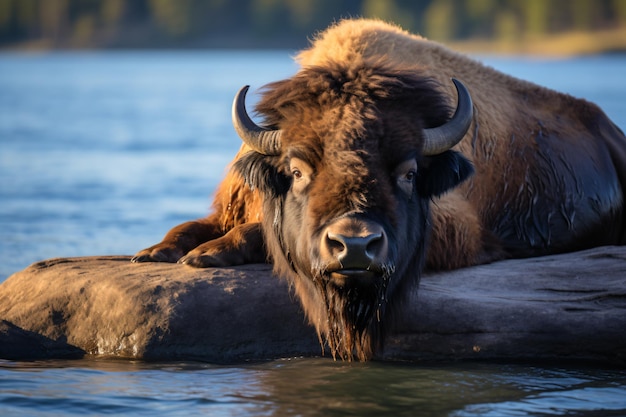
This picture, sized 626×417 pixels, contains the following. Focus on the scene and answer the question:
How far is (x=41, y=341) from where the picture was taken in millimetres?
7410

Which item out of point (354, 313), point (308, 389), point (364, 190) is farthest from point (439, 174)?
point (308, 389)

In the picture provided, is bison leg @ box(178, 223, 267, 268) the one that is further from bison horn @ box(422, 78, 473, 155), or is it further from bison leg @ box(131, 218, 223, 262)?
bison horn @ box(422, 78, 473, 155)

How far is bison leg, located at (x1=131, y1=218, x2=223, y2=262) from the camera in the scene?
800 cm

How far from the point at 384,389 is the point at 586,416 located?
3.88 feet

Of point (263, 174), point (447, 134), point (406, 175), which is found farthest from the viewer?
point (263, 174)

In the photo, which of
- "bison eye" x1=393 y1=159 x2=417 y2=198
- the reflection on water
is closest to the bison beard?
the reflection on water

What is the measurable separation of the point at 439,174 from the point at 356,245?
4.36 ft

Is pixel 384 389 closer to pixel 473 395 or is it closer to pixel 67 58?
pixel 473 395

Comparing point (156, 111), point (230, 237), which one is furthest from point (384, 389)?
point (156, 111)

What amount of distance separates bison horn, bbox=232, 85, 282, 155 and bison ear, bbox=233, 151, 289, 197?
84 mm

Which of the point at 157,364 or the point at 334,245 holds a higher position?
the point at 334,245

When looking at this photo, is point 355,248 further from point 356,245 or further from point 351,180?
point 351,180

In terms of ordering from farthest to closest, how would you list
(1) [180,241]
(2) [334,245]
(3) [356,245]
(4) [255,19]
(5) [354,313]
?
(4) [255,19] → (1) [180,241] → (5) [354,313] → (2) [334,245] → (3) [356,245]

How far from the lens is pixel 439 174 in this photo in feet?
22.8
